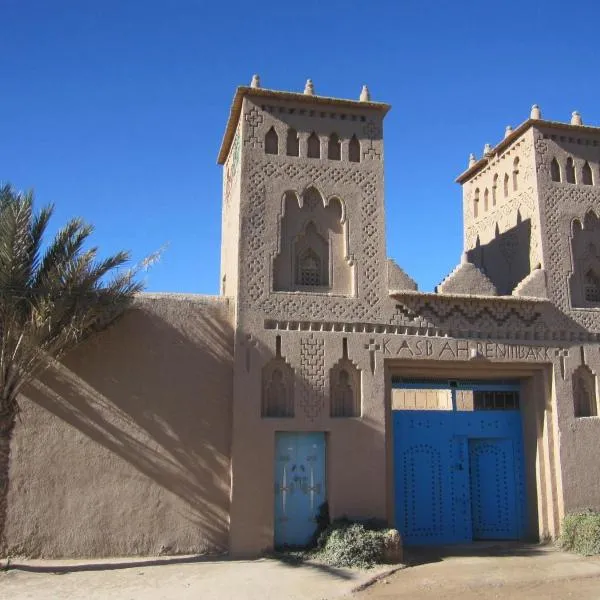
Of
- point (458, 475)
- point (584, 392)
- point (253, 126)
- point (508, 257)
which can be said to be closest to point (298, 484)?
point (458, 475)

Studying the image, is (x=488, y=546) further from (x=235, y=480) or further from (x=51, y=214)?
(x=51, y=214)

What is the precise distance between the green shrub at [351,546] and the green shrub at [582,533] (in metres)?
3.30

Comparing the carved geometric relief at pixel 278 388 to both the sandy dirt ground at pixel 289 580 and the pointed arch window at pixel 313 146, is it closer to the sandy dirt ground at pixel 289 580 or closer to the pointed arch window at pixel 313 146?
the sandy dirt ground at pixel 289 580

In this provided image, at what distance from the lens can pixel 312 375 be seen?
427 inches

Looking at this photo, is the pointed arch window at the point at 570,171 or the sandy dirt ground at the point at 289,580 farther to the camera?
the pointed arch window at the point at 570,171

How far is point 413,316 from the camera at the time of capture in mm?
11438

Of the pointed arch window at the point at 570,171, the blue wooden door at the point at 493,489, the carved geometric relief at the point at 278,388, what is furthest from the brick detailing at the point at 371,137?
the blue wooden door at the point at 493,489

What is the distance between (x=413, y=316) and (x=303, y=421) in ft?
8.53

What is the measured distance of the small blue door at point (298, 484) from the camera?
10453 mm

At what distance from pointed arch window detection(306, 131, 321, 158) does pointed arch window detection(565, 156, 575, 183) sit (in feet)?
Answer: 16.1

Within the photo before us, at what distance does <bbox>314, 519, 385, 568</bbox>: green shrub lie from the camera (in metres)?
9.63

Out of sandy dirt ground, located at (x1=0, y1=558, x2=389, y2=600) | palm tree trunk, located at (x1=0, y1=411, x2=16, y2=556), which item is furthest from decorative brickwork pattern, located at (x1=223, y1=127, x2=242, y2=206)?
sandy dirt ground, located at (x1=0, y1=558, x2=389, y2=600)

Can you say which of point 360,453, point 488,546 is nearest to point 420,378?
point 360,453

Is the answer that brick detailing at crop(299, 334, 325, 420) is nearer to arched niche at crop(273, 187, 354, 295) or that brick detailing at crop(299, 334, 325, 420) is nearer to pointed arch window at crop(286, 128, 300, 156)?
arched niche at crop(273, 187, 354, 295)
